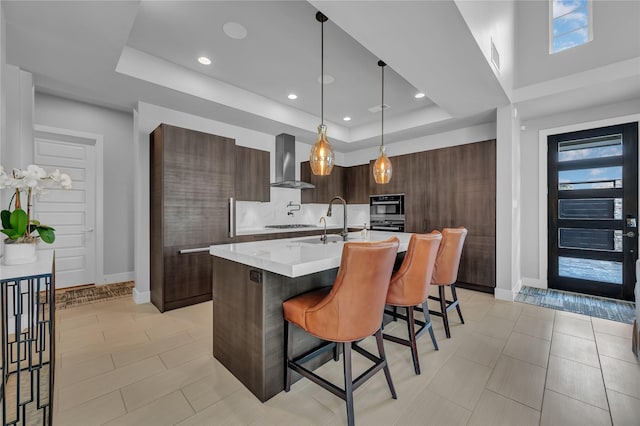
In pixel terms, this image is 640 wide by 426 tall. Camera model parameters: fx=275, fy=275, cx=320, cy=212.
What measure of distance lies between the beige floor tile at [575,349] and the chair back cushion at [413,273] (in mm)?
1442

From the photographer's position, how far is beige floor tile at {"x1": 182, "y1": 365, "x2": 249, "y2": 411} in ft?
5.92

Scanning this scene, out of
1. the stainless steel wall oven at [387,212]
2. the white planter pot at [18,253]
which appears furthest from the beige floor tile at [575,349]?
the white planter pot at [18,253]

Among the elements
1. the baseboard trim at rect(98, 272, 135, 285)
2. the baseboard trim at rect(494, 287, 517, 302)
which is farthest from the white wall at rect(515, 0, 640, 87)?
the baseboard trim at rect(98, 272, 135, 285)

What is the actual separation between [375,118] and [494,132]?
77.2 inches

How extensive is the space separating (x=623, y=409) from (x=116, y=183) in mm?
6296

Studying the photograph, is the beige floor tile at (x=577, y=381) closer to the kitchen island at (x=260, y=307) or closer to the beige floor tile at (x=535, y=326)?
the beige floor tile at (x=535, y=326)

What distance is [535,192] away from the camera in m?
4.29

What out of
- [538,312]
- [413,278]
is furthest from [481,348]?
[538,312]

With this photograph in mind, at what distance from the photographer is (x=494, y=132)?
4395mm

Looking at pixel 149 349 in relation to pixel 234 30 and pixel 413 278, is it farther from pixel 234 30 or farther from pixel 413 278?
pixel 234 30

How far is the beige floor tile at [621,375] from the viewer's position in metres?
1.91

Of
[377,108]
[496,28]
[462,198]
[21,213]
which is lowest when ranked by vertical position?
[21,213]

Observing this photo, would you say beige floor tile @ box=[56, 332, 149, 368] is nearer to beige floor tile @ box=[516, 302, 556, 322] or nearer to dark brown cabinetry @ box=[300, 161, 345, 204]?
dark brown cabinetry @ box=[300, 161, 345, 204]

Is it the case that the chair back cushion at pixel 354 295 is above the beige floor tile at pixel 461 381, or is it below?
above
